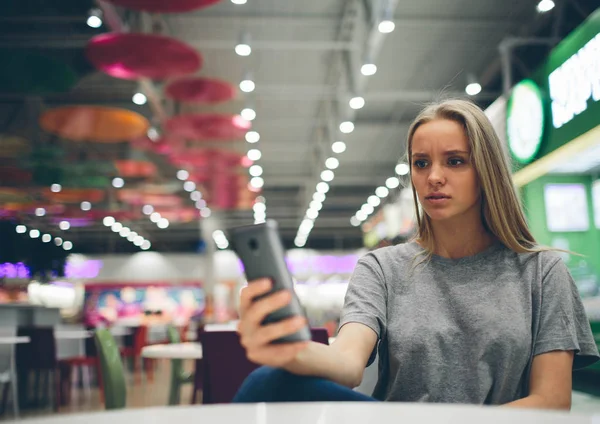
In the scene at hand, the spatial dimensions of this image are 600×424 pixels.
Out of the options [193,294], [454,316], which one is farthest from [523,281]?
[193,294]

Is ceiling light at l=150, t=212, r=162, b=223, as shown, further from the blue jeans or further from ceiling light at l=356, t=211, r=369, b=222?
the blue jeans

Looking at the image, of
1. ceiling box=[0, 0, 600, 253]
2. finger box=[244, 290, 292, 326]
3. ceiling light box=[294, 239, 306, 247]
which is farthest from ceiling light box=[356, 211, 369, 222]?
finger box=[244, 290, 292, 326]

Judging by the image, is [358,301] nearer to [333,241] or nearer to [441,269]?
[441,269]

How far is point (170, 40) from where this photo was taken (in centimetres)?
478

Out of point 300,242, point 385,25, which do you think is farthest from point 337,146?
point 300,242

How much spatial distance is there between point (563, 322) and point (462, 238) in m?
0.33

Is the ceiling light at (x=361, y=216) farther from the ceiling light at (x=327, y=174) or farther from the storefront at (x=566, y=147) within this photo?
the storefront at (x=566, y=147)

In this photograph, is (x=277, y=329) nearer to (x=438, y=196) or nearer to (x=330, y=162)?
(x=438, y=196)

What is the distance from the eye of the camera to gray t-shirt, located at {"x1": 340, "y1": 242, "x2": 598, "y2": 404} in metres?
1.35

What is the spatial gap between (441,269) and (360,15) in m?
6.98

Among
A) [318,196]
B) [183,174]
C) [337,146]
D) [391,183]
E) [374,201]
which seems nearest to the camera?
[337,146]

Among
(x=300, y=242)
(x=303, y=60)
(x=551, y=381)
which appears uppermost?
(x=303, y=60)

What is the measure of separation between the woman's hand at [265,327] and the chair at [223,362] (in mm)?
2163

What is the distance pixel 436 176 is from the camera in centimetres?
144
